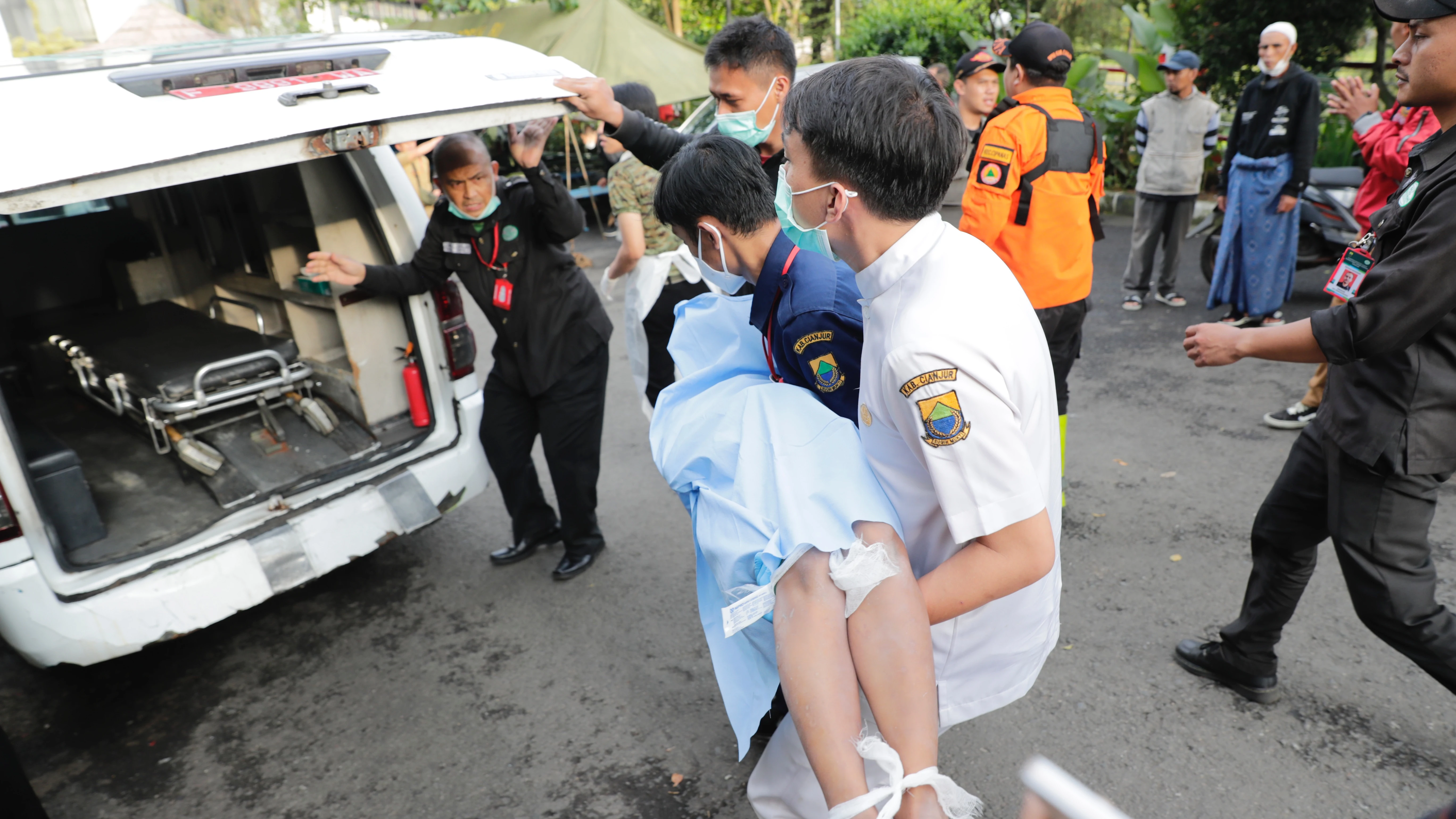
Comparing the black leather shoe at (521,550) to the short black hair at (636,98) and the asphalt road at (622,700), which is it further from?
the short black hair at (636,98)

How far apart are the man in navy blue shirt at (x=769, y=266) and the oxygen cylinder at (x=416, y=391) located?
1.72 meters

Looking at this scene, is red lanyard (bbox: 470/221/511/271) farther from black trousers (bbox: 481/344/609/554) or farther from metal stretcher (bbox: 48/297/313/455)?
metal stretcher (bbox: 48/297/313/455)

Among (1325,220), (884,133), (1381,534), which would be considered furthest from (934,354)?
(1325,220)

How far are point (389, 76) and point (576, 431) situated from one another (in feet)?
4.66

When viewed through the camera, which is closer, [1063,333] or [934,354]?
[934,354]

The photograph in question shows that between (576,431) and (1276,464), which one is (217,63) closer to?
(576,431)

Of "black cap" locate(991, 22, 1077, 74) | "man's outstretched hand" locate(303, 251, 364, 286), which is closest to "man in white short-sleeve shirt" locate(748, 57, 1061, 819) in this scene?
"man's outstretched hand" locate(303, 251, 364, 286)

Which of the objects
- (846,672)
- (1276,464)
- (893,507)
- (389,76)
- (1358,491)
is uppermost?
(389,76)

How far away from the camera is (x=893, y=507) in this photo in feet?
5.11

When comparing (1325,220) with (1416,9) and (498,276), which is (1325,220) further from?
(498,276)

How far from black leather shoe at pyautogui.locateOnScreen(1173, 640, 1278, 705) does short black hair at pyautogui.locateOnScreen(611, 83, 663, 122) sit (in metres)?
2.83

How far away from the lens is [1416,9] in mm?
1753

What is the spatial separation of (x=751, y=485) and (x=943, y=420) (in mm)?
405

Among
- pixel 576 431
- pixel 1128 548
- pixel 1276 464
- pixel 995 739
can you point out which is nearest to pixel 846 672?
pixel 995 739
